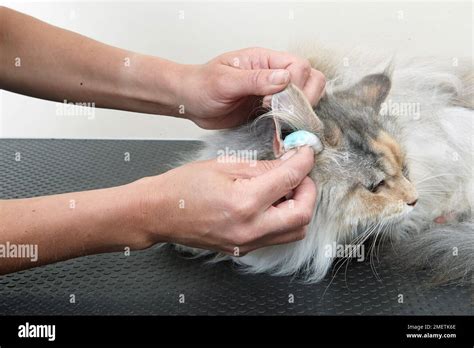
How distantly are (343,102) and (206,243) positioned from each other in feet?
1.50

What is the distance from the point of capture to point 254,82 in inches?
45.9

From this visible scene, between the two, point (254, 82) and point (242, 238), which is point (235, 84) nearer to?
point (254, 82)

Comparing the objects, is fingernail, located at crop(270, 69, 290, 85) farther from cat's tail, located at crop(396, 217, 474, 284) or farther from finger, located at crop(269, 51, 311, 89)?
cat's tail, located at crop(396, 217, 474, 284)

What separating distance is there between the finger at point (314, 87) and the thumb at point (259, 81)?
0.36 feet

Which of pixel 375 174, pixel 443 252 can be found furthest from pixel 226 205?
pixel 443 252

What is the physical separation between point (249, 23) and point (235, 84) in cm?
118

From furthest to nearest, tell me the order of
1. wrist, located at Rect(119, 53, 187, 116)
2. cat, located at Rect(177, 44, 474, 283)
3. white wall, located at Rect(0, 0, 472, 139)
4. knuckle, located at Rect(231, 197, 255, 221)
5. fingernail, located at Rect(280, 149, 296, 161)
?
white wall, located at Rect(0, 0, 472, 139), wrist, located at Rect(119, 53, 187, 116), cat, located at Rect(177, 44, 474, 283), fingernail, located at Rect(280, 149, 296, 161), knuckle, located at Rect(231, 197, 255, 221)

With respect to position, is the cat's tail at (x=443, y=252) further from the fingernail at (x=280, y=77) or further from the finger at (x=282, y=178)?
the fingernail at (x=280, y=77)

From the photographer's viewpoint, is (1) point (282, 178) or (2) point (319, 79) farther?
(2) point (319, 79)

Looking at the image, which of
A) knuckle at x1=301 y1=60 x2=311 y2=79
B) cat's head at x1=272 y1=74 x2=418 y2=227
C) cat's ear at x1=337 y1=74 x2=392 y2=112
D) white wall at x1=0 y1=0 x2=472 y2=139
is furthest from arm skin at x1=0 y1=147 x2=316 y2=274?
white wall at x1=0 y1=0 x2=472 y2=139

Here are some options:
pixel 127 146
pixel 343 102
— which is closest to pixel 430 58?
pixel 343 102

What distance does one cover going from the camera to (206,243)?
3.43 ft

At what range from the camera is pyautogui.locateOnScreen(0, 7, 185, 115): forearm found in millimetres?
1382

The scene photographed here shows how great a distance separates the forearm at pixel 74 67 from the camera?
4.53 feet
